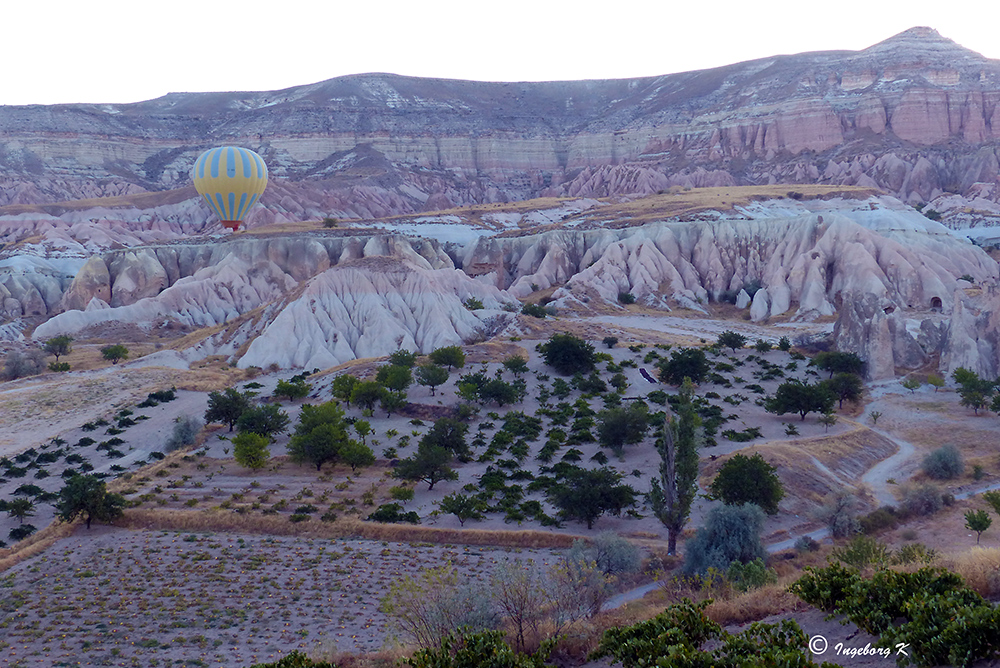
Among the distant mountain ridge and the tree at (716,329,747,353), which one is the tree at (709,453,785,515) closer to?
the tree at (716,329,747,353)

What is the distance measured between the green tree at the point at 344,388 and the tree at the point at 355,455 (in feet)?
17.7

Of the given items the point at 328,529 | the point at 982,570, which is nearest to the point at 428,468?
the point at 328,529

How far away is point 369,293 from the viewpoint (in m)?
44.1

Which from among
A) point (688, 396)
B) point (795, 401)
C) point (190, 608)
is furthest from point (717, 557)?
point (795, 401)

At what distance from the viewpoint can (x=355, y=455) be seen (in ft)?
76.6

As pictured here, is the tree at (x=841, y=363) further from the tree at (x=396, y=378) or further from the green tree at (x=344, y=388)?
the green tree at (x=344, y=388)

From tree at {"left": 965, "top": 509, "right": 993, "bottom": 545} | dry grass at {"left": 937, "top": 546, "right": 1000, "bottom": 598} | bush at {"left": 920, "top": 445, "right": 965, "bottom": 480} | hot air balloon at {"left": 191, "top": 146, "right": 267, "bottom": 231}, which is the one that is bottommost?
bush at {"left": 920, "top": 445, "right": 965, "bottom": 480}

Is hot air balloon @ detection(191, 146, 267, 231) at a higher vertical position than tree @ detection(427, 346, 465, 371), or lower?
higher

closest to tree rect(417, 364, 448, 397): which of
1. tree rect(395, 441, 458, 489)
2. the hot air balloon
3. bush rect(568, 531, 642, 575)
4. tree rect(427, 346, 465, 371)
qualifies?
tree rect(427, 346, 465, 371)

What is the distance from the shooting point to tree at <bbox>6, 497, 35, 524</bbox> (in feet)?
66.0

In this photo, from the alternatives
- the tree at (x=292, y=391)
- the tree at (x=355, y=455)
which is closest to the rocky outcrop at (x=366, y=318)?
the tree at (x=292, y=391)

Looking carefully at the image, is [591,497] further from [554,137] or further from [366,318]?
[554,137]

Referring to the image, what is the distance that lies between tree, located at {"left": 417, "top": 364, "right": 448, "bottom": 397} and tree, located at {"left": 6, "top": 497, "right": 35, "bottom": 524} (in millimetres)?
14167

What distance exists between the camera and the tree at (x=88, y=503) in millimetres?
19000
